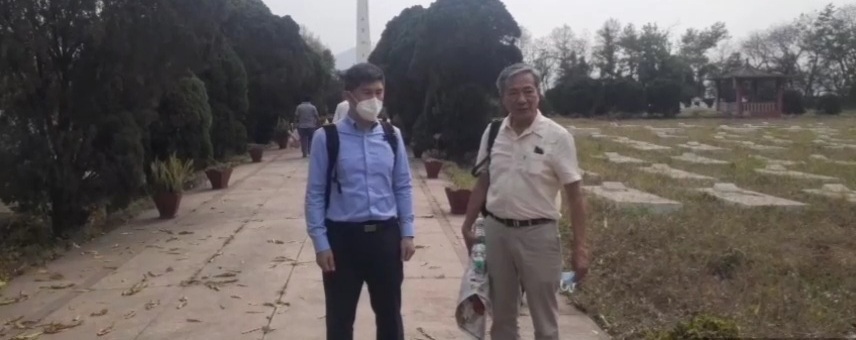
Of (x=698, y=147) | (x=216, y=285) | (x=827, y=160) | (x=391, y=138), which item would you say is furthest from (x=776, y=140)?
(x=391, y=138)

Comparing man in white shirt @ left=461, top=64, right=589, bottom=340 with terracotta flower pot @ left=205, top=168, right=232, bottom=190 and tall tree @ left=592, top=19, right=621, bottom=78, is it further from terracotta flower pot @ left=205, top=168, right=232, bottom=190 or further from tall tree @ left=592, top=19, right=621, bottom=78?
tall tree @ left=592, top=19, right=621, bottom=78

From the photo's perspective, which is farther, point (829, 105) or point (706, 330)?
point (829, 105)

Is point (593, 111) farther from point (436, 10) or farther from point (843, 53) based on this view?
point (436, 10)

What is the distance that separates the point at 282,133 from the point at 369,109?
2020 cm

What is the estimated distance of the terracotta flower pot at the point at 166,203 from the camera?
1000cm

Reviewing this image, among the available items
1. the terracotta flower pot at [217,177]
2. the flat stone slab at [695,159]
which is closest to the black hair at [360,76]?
the terracotta flower pot at [217,177]

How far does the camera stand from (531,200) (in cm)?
377

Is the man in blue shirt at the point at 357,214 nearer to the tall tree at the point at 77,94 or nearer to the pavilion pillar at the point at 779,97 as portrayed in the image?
the tall tree at the point at 77,94

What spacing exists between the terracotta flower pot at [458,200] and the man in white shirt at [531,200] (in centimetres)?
584

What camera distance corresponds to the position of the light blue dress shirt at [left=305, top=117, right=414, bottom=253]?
376cm

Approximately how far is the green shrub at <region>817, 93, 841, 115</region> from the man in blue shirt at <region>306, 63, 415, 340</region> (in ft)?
153

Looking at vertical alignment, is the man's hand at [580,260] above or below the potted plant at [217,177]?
above

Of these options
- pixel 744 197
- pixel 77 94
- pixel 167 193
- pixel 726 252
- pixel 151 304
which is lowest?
pixel 744 197

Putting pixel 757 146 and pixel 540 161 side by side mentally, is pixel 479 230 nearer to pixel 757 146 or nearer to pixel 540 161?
pixel 540 161
